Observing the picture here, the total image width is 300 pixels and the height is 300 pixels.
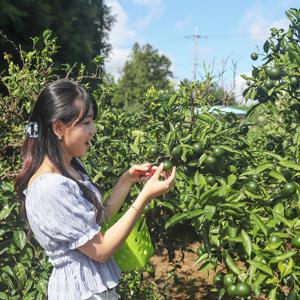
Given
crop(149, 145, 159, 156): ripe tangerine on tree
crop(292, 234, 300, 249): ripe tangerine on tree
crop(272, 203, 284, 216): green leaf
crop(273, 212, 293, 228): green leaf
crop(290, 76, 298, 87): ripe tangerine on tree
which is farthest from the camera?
crop(290, 76, 298, 87): ripe tangerine on tree

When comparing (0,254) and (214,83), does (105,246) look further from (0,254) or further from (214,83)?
(214,83)

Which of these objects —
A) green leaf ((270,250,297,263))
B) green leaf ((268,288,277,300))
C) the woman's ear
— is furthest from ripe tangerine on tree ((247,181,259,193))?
the woman's ear

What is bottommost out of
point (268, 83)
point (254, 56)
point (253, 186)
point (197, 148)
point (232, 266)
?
point (232, 266)

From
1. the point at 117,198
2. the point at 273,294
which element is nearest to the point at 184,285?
the point at 117,198

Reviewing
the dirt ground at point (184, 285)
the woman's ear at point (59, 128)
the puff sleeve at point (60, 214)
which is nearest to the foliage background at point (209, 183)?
the puff sleeve at point (60, 214)

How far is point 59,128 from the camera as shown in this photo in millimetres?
1672

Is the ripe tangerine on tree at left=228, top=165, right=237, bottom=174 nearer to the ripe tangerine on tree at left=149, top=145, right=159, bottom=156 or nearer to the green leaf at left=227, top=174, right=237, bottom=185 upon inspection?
the green leaf at left=227, top=174, right=237, bottom=185

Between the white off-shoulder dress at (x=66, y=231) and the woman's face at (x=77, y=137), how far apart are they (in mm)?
153

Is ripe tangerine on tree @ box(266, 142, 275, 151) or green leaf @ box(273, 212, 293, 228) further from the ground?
ripe tangerine on tree @ box(266, 142, 275, 151)

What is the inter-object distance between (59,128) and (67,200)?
30cm

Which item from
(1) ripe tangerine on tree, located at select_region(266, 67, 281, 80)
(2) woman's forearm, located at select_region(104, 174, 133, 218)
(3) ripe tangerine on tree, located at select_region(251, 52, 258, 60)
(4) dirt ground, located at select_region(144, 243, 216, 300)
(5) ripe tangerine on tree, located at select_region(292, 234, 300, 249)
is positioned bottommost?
(4) dirt ground, located at select_region(144, 243, 216, 300)

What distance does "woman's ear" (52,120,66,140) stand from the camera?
5.44ft

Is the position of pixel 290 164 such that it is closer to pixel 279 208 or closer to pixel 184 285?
pixel 279 208

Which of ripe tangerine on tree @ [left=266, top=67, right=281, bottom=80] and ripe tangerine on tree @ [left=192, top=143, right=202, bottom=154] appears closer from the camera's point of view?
ripe tangerine on tree @ [left=192, top=143, right=202, bottom=154]
